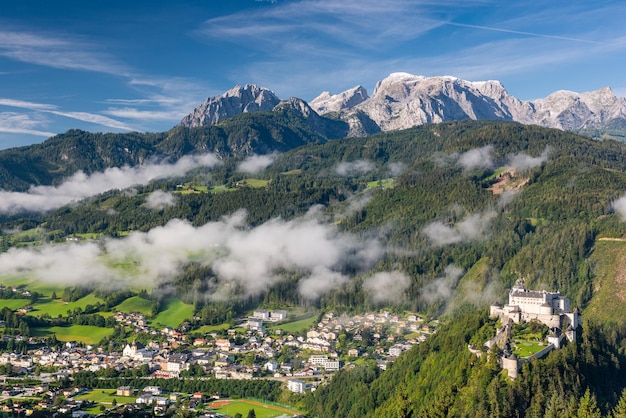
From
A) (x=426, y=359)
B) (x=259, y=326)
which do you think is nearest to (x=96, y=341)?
(x=259, y=326)

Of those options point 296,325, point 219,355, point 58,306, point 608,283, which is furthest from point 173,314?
point 608,283

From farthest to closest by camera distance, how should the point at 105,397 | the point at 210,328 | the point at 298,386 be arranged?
the point at 210,328 < the point at 298,386 < the point at 105,397

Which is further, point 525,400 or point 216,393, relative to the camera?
point 216,393

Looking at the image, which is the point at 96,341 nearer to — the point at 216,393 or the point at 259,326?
the point at 259,326

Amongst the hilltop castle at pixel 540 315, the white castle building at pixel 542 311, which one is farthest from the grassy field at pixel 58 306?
the white castle building at pixel 542 311

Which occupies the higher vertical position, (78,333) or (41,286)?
(41,286)

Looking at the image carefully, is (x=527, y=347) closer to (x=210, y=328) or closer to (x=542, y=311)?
(x=542, y=311)
